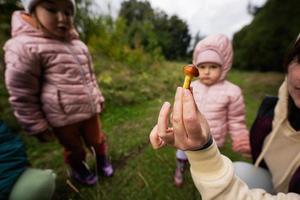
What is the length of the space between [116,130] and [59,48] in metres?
2.14

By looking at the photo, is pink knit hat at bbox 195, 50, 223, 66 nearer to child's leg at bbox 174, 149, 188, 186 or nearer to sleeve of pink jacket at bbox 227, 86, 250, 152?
sleeve of pink jacket at bbox 227, 86, 250, 152

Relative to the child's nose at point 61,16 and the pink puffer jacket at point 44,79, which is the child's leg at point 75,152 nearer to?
the pink puffer jacket at point 44,79

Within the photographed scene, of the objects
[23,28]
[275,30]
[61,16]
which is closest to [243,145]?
[61,16]

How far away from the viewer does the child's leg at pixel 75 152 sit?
83.8 inches

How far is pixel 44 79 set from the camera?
1.98 metres

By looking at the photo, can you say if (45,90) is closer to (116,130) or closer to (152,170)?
(152,170)

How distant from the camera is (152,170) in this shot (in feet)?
8.97

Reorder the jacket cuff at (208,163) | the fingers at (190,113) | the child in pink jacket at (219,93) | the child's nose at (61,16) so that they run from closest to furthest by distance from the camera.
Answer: the fingers at (190,113) < the jacket cuff at (208,163) < the child's nose at (61,16) < the child in pink jacket at (219,93)

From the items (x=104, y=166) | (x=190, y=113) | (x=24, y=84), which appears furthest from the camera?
(x=104, y=166)

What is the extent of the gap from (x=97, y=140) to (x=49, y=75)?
32.1 inches

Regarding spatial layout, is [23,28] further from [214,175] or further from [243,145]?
[243,145]

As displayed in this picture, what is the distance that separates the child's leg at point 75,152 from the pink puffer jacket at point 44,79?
0.10 metres

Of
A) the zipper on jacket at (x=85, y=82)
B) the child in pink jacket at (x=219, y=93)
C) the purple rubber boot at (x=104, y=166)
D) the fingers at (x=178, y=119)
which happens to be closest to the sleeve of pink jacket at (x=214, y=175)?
the fingers at (x=178, y=119)

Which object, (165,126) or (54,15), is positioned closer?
(165,126)
